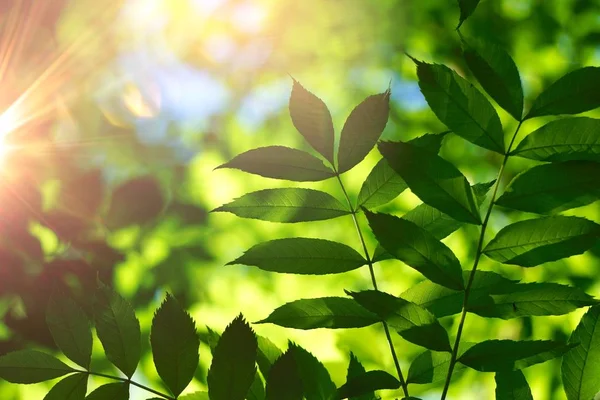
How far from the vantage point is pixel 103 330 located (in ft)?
2.29

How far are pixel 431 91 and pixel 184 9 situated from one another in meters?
4.58

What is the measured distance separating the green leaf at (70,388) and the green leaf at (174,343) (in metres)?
0.13

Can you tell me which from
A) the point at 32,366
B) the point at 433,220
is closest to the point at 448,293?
the point at 433,220

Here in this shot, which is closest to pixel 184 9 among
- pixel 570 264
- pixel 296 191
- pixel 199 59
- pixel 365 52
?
pixel 199 59

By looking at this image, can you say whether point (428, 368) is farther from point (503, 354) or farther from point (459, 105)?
point (459, 105)

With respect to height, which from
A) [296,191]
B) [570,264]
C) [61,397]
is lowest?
[61,397]

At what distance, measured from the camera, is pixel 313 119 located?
2.48 ft

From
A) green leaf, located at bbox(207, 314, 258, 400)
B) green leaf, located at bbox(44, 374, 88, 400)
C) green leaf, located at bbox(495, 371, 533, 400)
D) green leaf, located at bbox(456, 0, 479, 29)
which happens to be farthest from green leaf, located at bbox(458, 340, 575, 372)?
green leaf, located at bbox(44, 374, 88, 400)

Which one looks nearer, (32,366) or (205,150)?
(32,366)

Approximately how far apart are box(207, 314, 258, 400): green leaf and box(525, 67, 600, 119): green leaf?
430 millimetres

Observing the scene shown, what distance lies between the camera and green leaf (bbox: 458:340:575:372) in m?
0.64

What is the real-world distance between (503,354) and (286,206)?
1.03 feet

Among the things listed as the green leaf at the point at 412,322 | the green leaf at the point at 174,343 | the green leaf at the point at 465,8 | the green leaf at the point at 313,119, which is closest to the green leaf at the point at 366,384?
the green leaf at the point at 412,322

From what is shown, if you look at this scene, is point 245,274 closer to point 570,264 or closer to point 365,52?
point 570,264
